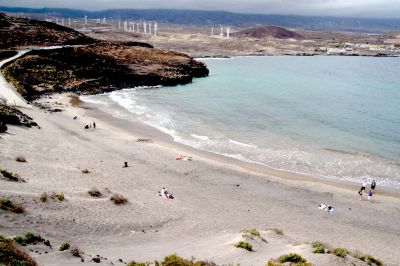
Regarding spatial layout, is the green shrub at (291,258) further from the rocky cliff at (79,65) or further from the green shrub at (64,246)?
the rocky cliff at (79,65)

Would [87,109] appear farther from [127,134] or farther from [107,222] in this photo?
[107,222]

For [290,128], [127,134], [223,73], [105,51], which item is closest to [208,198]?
[127,134]

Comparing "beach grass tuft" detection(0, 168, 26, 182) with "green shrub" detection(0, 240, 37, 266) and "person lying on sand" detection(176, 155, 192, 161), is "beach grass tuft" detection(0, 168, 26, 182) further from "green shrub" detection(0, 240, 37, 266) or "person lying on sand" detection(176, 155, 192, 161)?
"person lying on sand" detection(176, 155, 192, 161)

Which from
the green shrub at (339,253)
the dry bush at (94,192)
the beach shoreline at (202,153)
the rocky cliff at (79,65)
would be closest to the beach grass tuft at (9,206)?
the dry bush at (94,192)

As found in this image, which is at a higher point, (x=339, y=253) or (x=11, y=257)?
(x=11, y=257)

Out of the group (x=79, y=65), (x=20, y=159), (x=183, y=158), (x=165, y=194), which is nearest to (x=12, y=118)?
(x=20, y=159)

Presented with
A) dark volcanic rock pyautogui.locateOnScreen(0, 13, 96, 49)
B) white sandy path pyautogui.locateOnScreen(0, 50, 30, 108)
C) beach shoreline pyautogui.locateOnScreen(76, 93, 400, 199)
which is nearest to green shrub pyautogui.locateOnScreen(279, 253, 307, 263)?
beach shoreline pyautogui.locateOnScreen(76, 93, 400, 199)

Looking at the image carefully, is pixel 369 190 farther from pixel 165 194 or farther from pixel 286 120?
pixel 286 120

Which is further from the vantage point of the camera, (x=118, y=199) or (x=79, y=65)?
(x=79, y=65)

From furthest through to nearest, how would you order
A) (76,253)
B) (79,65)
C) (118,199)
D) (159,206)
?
(79,65), (159,206), (118,199), (76,253)
